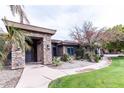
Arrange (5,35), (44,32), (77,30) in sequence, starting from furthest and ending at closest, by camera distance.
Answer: (77,30) < (44,32) < (5,35)

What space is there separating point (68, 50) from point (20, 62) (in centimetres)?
1002

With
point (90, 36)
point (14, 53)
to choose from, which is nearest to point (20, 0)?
point (14, 53)

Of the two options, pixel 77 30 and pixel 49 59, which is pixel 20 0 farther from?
pixel 77 30

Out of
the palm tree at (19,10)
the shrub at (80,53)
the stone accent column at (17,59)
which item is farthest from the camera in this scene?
the shrub at (80,53)

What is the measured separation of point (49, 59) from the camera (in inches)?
562

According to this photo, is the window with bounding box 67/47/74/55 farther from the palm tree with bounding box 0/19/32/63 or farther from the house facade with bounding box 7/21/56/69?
the palm tree with bounding box 0/19/32/63

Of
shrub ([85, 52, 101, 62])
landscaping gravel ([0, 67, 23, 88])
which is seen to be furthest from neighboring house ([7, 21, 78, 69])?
shrub ([85, 52, 101, 62])

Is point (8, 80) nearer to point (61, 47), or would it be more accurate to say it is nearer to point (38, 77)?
point (38, 77)

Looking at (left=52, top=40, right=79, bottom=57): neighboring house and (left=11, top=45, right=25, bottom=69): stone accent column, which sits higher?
(left=52, top=40, right=79, bottom=57): neighboring house

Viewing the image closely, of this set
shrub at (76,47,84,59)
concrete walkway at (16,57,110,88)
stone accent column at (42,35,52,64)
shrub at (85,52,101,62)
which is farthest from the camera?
shrub at (76,47,84,59)

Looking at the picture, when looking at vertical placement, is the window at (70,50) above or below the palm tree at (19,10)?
below

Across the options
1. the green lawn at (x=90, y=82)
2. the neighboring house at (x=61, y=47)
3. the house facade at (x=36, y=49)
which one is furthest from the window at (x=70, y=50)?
the green lawn at (x=90, y=82)

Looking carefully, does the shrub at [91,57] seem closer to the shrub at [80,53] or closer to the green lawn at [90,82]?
the shrub at [80,53]

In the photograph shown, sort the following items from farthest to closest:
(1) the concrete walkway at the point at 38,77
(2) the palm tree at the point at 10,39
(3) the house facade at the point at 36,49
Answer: (3) the house facade at the point at 36,49 < (1) the concrete walkway at the point at 38,77 < (2) the palm tree at the point at 10,39
